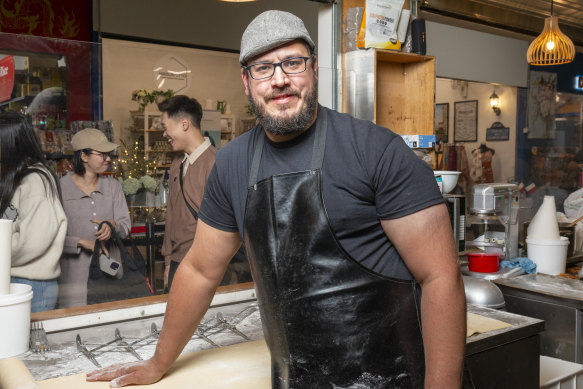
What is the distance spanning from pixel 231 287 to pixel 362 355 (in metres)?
1.30

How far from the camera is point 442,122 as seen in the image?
7.44m

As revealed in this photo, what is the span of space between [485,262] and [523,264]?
0.94 ft

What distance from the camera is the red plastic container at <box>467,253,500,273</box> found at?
121 inches

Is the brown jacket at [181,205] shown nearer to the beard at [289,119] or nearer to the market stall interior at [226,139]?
the market stall interior at [226,139]

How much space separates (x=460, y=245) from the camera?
307 cm

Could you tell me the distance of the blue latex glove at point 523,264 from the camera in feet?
10.5

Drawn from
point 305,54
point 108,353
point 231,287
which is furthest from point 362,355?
point 231,287

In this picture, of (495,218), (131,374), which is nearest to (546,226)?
(495,218)

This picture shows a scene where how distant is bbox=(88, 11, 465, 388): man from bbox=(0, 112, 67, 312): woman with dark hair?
1.29m

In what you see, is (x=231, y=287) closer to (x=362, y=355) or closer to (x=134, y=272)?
(x=134, y=272)

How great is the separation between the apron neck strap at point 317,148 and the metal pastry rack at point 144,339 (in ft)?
2.65

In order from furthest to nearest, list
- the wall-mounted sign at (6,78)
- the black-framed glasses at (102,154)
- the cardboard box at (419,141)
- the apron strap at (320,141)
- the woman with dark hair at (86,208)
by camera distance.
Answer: the cardboard box at (419,141), the black-framed glasses at (102,154), the woman with dark hair at (86,208), the wall-mounted sign at (6,78), the apron strap at (320,141)

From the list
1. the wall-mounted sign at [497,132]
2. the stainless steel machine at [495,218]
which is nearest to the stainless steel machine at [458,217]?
the stainless steel machine at [495,218]

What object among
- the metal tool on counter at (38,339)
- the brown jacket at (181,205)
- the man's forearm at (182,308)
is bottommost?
the metal tool on counter at (38,339)
